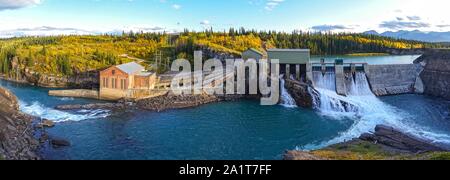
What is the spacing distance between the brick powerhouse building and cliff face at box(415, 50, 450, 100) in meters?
46.3

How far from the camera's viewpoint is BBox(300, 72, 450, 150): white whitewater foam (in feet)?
131

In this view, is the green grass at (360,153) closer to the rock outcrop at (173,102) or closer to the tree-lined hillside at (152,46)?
the rock outcrop at (173,102)

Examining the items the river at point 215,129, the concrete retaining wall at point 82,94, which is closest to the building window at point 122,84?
the concrete retaining wall at point 82,94

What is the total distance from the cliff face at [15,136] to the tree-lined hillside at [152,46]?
124 feet

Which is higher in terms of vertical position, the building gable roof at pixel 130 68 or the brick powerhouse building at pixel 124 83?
the building gable roof at pixel 130 68

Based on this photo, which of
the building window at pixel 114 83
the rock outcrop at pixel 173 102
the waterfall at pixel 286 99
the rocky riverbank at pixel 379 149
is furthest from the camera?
the building window at pixel 114 83

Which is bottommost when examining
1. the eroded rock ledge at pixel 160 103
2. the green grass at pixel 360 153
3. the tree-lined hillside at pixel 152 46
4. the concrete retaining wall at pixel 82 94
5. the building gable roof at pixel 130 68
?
the green grass at pixel 360 153

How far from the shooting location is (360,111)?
51.0 metres

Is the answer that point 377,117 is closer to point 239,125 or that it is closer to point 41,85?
point 239,125

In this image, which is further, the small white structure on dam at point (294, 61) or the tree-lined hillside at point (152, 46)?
the tree-lined hillside at point (152, 46)

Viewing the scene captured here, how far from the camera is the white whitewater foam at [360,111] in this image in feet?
131

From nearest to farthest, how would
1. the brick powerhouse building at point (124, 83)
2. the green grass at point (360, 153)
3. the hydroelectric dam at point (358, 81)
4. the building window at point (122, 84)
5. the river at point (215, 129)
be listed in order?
the green grass at point (360, 153) → the river at point (215, 129) → the hydroelectric dam at point (358, 81) → the brick powerhouse building at point (124, 83) → the building window at point (122, 84)

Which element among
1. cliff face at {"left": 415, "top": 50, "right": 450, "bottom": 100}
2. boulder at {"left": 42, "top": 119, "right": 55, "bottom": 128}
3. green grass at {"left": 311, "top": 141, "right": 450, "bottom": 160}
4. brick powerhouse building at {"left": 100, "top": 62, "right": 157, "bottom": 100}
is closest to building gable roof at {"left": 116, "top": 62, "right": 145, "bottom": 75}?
brick powerhouse building at {"left": 100, "top": 62, "right": 157, "bottom": 100}
